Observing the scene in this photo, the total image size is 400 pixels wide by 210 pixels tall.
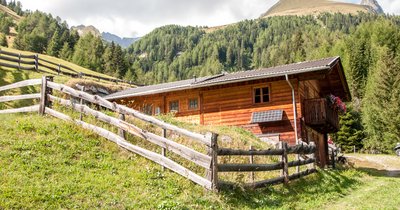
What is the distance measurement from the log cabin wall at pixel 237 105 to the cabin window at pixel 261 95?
0.74ft

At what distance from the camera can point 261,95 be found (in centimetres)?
2328

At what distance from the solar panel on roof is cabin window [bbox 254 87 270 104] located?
0.85 meters

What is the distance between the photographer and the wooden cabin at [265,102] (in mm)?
Answer: 21969

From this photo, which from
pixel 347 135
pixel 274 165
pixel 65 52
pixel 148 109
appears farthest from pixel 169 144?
pixel 65 52

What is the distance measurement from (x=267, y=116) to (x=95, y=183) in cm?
1515

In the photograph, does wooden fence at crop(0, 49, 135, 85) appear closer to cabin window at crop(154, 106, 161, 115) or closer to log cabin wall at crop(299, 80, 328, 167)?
cabin window at crop(154, 106, 161, 115)

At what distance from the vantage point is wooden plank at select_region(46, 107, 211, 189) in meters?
9.66

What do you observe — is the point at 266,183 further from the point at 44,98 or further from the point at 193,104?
the point at 193,104

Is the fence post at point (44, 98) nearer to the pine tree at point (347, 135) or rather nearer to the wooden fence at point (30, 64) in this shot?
the wooden fence at point (30, 64)

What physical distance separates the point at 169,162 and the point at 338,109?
2001 centimetres

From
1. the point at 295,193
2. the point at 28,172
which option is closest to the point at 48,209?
the point at 28,172

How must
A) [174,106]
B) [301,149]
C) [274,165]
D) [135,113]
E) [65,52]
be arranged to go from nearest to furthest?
[135,113] < [274,165] < [301,149] < [174,106] < [65,52]

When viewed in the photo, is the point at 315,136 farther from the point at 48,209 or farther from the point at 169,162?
the point at 48,209

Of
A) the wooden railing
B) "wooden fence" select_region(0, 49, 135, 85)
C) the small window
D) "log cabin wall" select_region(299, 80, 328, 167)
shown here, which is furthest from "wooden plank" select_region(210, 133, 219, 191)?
"wooden fence" select_region(0, 49, 135, 85)
